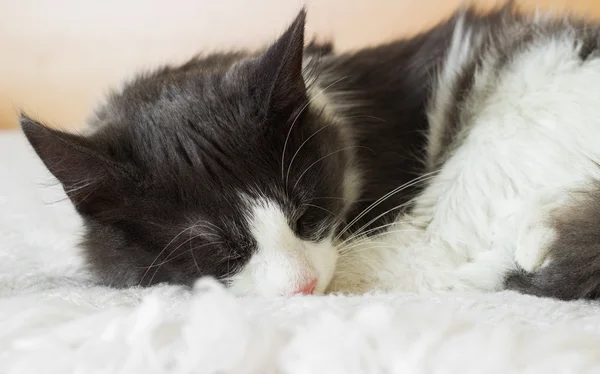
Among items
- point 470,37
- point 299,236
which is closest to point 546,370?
point 299,236

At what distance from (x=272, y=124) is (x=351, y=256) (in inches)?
12.5

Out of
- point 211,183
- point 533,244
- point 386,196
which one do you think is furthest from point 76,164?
A: point 533,244

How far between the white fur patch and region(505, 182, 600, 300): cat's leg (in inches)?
14.0

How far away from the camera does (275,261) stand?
3.13ft

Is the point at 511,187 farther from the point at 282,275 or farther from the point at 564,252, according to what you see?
the point at 282,275

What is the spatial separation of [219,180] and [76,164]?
0.80 feet

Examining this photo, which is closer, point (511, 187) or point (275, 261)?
point (275, 261)

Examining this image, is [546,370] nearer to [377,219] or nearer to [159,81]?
[377,219]

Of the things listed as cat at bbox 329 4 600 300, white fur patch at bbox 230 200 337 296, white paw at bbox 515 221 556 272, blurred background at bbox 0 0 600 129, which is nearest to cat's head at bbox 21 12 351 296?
white fur patch at bbox 230 200 337 296

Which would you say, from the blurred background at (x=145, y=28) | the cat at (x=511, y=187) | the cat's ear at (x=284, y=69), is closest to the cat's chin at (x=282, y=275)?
the cat at (x=511, y=187)

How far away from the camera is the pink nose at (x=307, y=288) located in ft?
3.05

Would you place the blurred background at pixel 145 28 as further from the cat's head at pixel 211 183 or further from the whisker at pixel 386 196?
the cat's head at pixel 211 183

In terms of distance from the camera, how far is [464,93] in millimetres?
1377

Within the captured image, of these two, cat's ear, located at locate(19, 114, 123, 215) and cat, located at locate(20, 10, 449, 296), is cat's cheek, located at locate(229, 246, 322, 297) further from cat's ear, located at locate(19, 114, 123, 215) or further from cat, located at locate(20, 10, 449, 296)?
cat's ear, located at locate(19, 114, 123, 215)
